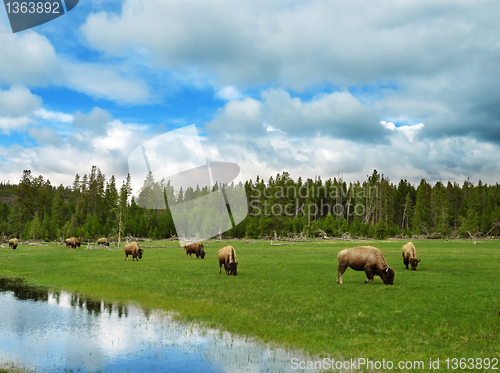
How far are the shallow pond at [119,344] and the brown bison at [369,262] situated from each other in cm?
1200

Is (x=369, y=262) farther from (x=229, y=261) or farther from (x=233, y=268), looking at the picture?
(x=229, y=261)

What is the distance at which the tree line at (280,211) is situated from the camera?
98125 millimetres

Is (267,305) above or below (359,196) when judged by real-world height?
below

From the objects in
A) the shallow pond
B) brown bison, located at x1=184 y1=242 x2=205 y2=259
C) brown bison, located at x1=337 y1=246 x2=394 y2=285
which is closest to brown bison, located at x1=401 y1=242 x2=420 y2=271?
brown bison, located at x1=337 y1=246 x2=394 y2=285

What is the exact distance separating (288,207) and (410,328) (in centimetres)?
11227

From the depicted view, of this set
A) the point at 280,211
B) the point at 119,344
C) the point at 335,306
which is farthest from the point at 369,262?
the point at 280,211

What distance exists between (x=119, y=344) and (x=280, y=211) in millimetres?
110763

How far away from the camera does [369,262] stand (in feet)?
69.7

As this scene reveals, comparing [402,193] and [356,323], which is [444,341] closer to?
[356,323]

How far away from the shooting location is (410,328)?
468 inches

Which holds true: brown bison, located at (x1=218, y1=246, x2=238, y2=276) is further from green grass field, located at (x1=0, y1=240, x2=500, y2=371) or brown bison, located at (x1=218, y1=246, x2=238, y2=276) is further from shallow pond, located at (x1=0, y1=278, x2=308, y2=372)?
shallow pond, located at (x1=0, y1=278, x2=308, y2=372)

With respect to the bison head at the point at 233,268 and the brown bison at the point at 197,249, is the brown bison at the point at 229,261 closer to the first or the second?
the bison head at the point at 233,268

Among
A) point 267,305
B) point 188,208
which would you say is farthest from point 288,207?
point 267,305

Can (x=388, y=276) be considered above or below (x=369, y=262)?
below
